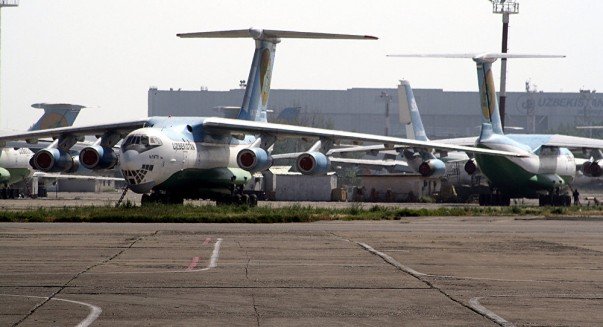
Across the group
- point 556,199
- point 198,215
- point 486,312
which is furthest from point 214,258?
point 556,199

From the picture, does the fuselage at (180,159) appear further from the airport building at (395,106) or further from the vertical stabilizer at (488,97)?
the airport building at (395,106)

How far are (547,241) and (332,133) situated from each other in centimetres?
1930

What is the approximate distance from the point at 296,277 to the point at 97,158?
2699 cm

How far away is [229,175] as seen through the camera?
153ft

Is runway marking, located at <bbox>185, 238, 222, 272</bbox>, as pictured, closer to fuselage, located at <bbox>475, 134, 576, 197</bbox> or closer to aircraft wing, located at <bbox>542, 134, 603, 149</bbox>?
fuselage, located at <bbox>475, 134, 576, 197</bbox>

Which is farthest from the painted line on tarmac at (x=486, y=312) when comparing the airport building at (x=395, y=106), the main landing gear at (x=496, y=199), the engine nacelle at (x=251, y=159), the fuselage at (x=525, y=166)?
the airport building at (x=395, y=106)

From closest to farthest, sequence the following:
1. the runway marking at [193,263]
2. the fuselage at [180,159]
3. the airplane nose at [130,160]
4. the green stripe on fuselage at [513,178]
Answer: the runway marking at [193,263]
the airplane nose at [130,160]
the fuselage at [180,159]
the green stripe on fuselage at [513,178]

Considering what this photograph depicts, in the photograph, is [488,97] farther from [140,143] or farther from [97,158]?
[97,158]

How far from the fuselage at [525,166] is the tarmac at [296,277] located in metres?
27.5

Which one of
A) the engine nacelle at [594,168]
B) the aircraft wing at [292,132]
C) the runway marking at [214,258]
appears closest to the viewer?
the runway marking at [214,258]

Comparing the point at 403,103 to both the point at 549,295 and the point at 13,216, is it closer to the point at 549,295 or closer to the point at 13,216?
the point at 13,216

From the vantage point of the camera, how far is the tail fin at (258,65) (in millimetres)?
48812

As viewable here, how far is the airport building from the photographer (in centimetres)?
16375

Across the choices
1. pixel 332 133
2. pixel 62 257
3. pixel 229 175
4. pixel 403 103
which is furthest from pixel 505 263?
pixel 403 103
